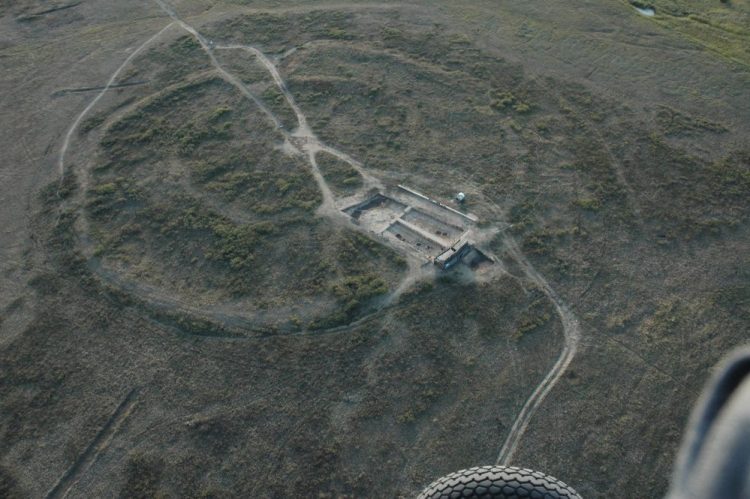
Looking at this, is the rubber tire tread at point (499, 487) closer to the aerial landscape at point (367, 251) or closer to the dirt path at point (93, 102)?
the aerial landscape at point (367, 251)

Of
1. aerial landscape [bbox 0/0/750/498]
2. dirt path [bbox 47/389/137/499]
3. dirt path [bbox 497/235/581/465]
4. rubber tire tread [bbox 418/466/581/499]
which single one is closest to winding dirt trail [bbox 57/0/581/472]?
dirt path [bbox 497/235/581/465]

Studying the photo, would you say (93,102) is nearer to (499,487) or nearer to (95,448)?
(95,448)

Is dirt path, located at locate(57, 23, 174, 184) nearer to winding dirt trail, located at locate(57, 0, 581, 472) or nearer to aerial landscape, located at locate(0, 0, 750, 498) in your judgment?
winding dirt trail, located at locate(57, 0, 581, 472)

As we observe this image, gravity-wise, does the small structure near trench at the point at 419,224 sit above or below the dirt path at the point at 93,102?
below

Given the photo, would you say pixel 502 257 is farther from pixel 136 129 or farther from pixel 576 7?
pixel 576 7

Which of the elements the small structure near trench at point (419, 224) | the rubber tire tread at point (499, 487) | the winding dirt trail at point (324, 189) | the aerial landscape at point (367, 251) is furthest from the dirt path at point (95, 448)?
the rubber tire tread at point (499, 487)

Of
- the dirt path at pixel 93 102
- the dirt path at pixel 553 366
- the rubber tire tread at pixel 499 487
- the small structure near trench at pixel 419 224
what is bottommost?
the dirt path at pixel 553 366
